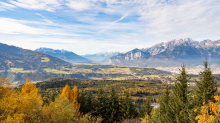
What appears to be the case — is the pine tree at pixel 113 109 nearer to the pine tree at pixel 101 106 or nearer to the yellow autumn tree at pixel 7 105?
the pine tree at pixel 101 106

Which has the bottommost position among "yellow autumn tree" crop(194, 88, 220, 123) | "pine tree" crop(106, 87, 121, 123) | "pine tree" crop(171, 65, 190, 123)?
"pine tree" crop(106, 87, 121, 123)

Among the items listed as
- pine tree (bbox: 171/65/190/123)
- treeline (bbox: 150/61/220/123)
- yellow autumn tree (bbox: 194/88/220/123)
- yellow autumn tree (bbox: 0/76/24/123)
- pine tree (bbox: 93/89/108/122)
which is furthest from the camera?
pine tree (bbox: 93/89/108/122)

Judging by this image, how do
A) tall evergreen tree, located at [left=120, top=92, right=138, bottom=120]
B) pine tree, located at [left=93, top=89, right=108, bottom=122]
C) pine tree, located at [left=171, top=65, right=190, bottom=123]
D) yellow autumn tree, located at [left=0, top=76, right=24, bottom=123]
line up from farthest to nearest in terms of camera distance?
pine tree, located at [left=93, top=89, right=108, bottom=122]
tall evergreen tree, located at [left=120, top=92, right=138, bottom=120]
pine tree, located at [left=171, top=65, right=190, bottom=123]
yellow autumn tree, located at [left=0, top=76, right=24, bottom=123]

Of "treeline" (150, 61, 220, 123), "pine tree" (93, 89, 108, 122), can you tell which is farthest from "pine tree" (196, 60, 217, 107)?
"pine tree" (93, 89, 108, 122)

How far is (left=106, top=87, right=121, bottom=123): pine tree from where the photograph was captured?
46.4 m

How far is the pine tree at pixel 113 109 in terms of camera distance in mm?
46375

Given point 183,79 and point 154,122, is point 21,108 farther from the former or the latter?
point 154,122

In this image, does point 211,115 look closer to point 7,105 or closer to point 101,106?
point 7,105

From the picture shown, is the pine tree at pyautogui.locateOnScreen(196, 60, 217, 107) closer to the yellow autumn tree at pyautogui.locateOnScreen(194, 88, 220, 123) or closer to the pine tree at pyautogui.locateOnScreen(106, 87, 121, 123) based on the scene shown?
the yellow autumn tree at pyautogui.locateOnScreen(194, 88, 220, 123)

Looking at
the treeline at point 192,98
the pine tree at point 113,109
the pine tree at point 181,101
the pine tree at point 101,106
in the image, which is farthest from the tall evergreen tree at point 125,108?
the pine tree at point 181,101

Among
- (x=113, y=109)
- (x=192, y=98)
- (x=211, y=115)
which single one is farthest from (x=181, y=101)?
(x=113, y=109)

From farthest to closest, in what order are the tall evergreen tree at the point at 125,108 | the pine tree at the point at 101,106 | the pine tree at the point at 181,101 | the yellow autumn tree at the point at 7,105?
the pine tree at the point at 101,106 → the tall evergreen tree at the point at 125,108 → the pine tree at the point at 181,101 → the yellow autumn tree at the point at 7,105

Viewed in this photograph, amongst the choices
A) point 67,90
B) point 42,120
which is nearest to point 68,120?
point 42,120

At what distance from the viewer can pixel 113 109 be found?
46375 mm
